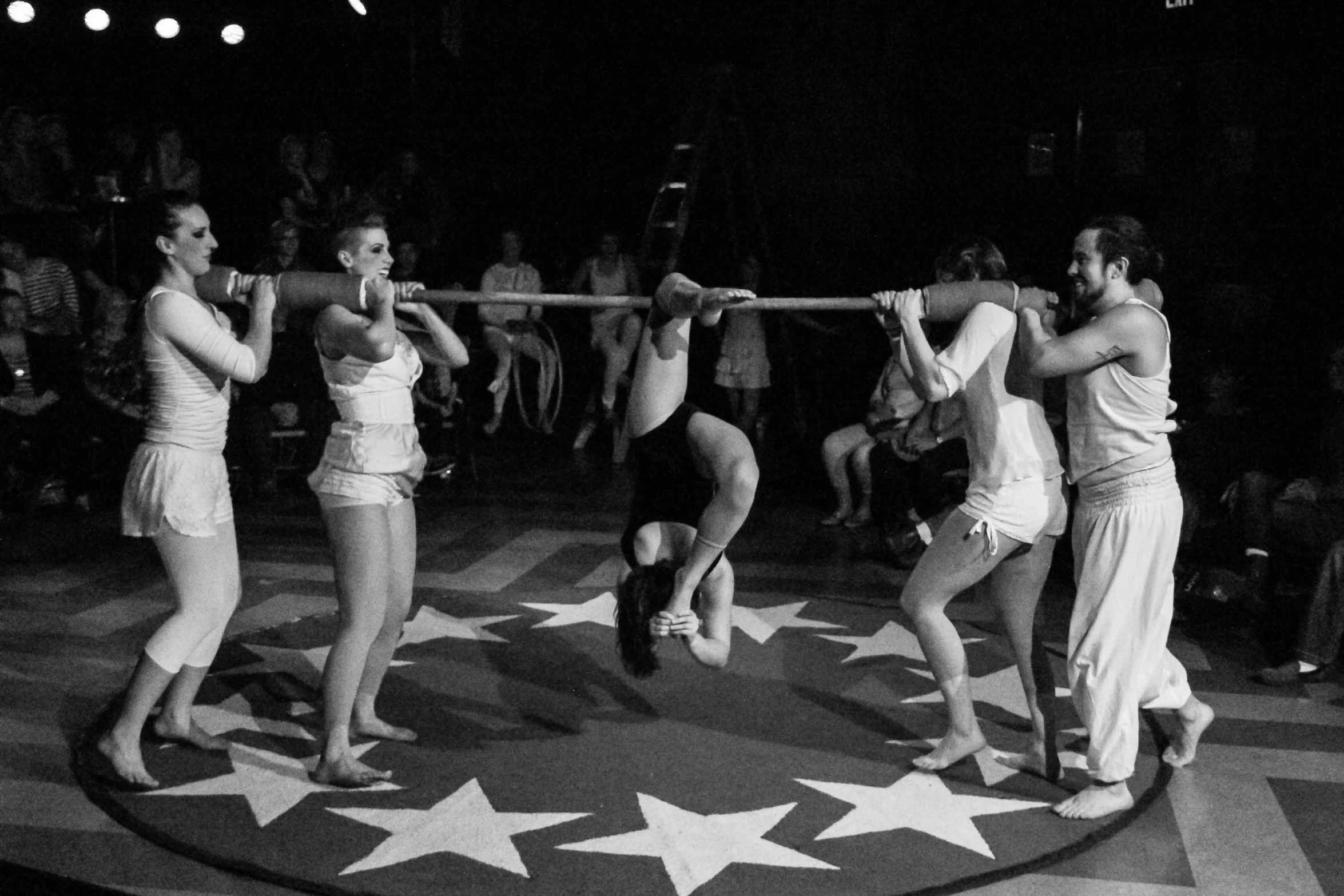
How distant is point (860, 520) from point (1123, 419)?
3.87 metres

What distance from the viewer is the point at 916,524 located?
611 centimetres

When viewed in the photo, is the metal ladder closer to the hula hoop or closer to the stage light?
the hula hoop

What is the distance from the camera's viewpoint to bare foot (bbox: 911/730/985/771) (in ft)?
12.0

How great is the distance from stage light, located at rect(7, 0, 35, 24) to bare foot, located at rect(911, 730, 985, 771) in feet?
29.7

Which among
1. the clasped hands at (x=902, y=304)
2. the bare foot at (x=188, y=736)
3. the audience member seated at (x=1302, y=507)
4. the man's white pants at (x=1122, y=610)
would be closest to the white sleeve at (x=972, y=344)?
the clasped hands at (x=902, y=304)

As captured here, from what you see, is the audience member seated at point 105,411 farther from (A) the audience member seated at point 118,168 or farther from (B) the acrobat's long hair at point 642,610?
(B) the acrobat's long hair at point 642,610

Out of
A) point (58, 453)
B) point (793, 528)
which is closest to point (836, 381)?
point (793, 528)

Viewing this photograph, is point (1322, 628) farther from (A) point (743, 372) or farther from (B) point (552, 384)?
(B) point (552, 384)

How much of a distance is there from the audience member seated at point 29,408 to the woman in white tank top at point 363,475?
4.20m

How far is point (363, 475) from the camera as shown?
3506 mm

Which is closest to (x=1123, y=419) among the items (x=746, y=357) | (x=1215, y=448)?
(x=1215, y=448)

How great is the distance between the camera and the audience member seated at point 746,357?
377 inches

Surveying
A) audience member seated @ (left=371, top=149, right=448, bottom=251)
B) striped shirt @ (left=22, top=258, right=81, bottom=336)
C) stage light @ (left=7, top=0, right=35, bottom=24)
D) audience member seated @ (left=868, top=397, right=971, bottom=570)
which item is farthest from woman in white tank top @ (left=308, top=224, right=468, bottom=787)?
stage light @ (left=7, top=0, right=35, bottom=24)

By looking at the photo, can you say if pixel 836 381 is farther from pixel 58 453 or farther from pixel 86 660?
pixel 86 660
